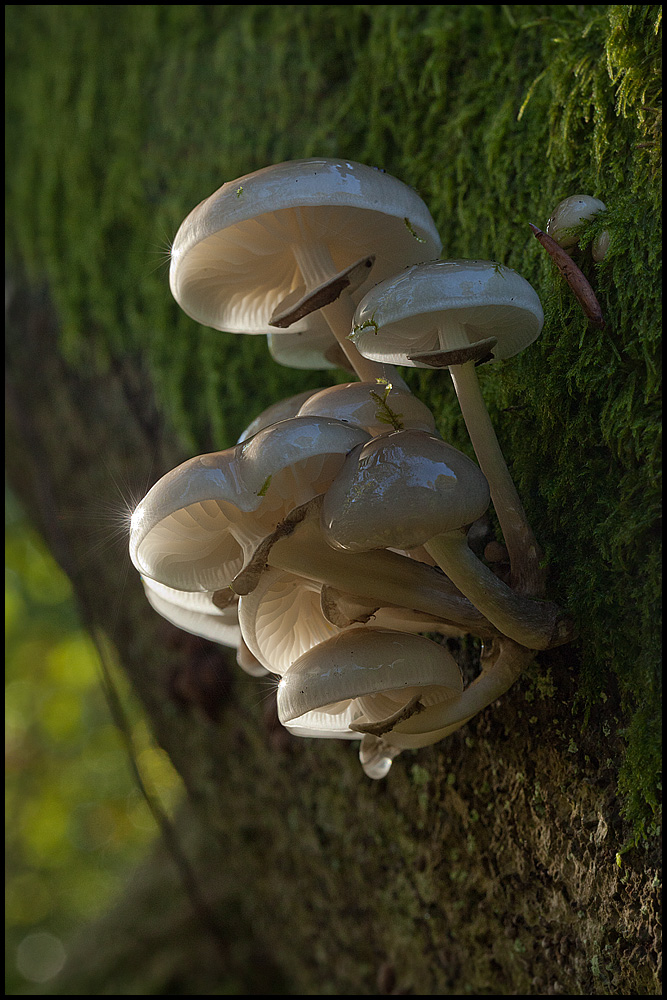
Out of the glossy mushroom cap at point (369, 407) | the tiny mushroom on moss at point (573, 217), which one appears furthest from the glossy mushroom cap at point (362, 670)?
the tiny mushroom on moss at point (573, 217)

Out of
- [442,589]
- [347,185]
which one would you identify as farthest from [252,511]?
[347,185]

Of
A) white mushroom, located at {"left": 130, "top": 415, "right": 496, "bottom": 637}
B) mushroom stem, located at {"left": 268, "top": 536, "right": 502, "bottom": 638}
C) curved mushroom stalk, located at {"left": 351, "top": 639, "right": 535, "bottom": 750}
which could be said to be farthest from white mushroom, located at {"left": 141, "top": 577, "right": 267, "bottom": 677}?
curved mushroom stalk, located at {"left": 351, "top": 639, "right": 535, "bottom": 750}

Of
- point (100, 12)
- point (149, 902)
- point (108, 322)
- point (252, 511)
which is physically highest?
point (100, 12)

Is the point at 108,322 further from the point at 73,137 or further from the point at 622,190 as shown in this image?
the point at 622,190

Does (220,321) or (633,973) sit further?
(220,321)

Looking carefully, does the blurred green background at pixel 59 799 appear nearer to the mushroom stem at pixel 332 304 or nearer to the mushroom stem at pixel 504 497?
the mushroom stem at pixel 332 304

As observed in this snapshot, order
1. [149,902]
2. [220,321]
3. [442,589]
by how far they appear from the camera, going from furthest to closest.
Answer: [149,902] < [220,321] < [442,589]

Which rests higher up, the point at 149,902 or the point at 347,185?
the point at 347,185
